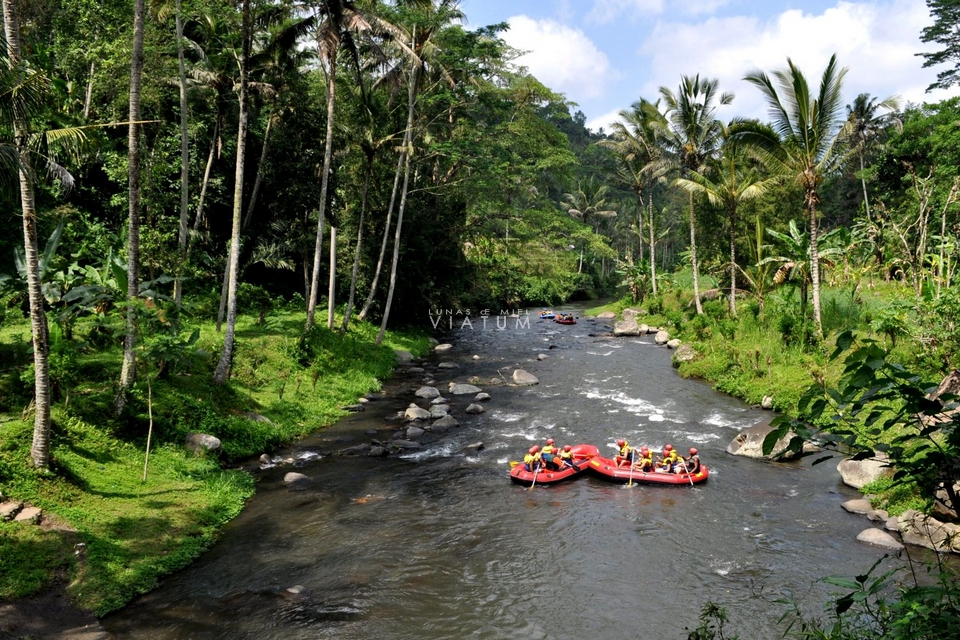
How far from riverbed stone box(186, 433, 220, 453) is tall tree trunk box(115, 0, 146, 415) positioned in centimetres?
173

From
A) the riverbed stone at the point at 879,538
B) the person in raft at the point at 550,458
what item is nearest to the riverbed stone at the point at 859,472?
the riverbed stone at the point at 879,538

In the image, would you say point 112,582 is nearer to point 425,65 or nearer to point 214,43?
point 214,43

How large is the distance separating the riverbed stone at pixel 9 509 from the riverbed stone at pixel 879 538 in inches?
584

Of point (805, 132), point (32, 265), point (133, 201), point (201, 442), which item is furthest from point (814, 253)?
point (32, 265)

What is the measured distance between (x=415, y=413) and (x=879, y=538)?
13076 millimetres

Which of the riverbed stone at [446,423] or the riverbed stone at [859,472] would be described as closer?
the riverbed stone at [859,472]

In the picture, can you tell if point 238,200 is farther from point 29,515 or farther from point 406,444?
point 29,515

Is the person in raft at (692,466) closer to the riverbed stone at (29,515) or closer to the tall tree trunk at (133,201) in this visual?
the tall tree trunk at (133,201)

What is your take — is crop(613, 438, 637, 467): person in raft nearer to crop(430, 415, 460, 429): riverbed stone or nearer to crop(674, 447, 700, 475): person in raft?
crop(674, 447, 700, 475): person in raft

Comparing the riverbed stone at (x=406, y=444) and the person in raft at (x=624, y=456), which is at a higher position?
the person in raft at (x=624, y=456)

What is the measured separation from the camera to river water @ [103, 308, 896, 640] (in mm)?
9258

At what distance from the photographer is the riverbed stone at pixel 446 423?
1922 cm

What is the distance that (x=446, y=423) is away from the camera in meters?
19.4

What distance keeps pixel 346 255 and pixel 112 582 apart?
2581 centimetres
